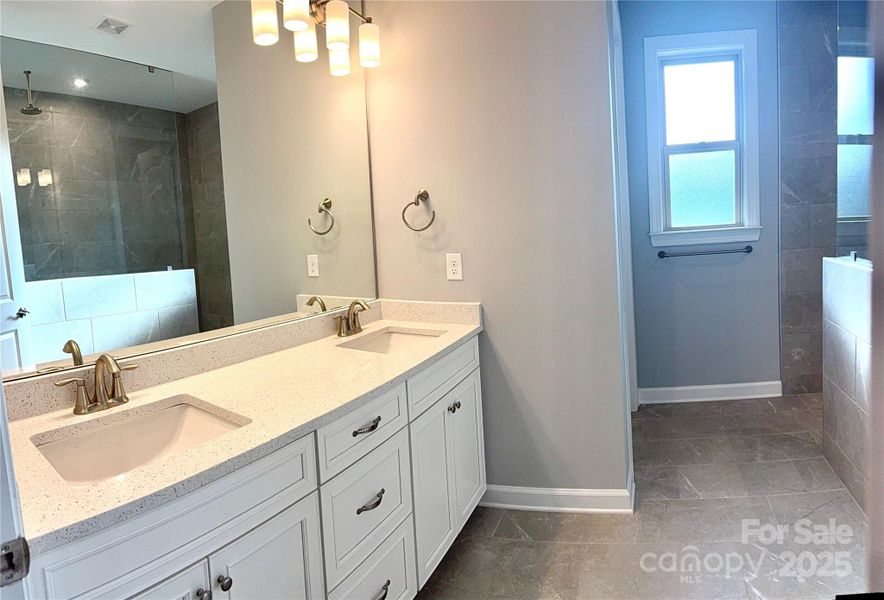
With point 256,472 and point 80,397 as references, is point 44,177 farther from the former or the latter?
point 256,472

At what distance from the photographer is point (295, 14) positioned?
76.4 inches

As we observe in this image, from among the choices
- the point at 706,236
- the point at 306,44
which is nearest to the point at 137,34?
the point at 306,44

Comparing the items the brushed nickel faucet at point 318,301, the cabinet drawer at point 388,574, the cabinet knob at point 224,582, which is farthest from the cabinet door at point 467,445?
the cabinet knob at point 224,582

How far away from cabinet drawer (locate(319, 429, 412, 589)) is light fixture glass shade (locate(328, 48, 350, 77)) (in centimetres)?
155

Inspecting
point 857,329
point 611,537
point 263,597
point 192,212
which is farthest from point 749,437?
point 192,212

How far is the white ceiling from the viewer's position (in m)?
1.27

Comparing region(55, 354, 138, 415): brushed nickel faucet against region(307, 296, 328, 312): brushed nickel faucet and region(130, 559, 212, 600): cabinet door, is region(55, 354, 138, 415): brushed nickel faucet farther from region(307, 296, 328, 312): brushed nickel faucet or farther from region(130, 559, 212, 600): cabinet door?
region(307, 296, 328, 312): brushed nickel faucet

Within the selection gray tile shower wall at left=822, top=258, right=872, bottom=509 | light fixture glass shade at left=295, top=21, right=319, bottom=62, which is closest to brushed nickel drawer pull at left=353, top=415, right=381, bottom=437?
light fixture glass shade at left=295, top=21, right=319, bottom=62

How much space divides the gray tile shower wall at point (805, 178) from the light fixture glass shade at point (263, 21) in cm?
313

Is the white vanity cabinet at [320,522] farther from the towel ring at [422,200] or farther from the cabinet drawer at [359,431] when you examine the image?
the towel ring at [422,200]

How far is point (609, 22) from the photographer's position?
7.22ft

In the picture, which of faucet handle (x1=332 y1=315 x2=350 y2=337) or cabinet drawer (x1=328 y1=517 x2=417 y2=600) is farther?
faucet handle (x1=332 y1=315 x2=350 y2=337)

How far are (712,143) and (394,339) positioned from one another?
257cm

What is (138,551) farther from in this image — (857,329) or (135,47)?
(857,329)
